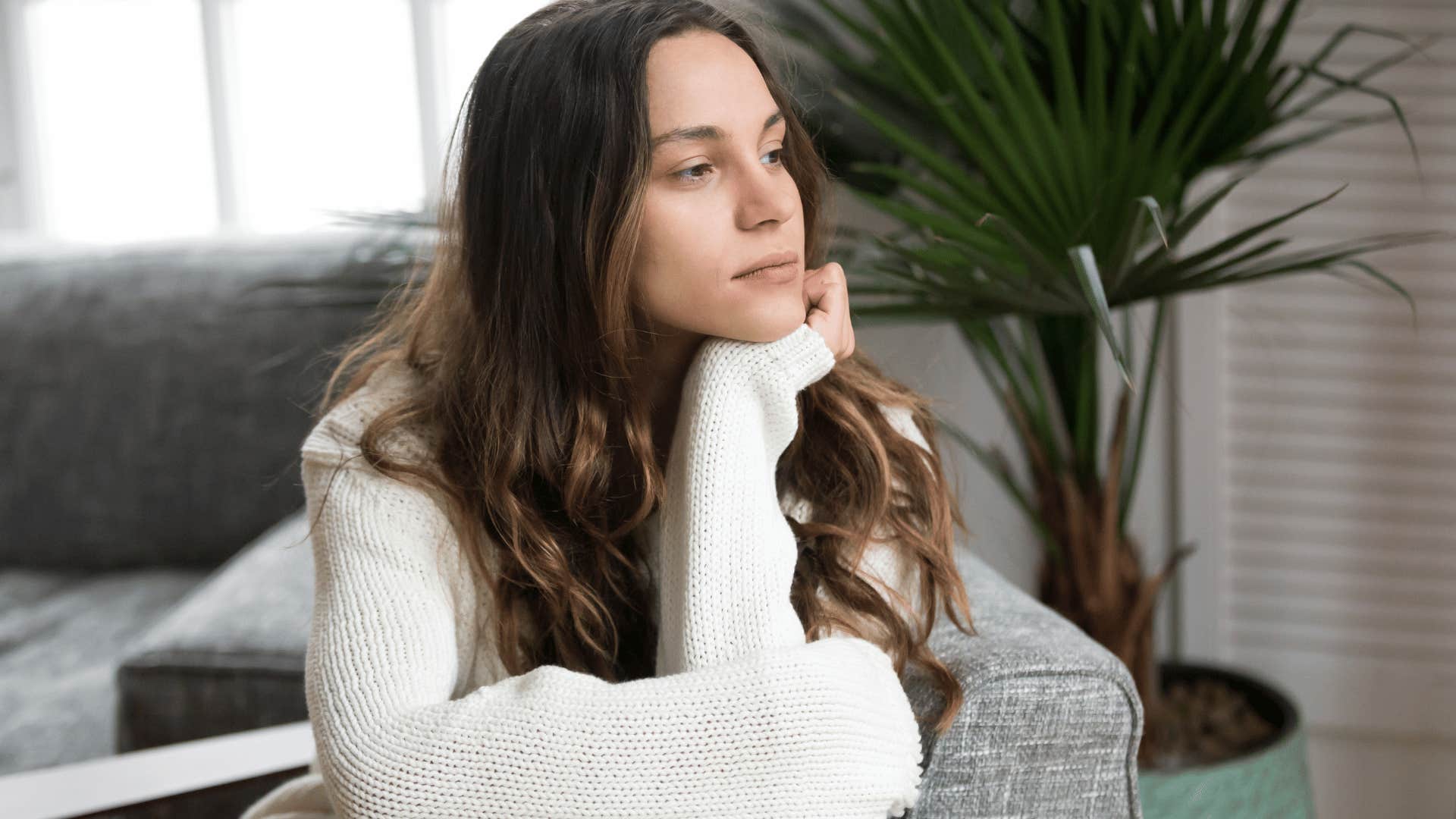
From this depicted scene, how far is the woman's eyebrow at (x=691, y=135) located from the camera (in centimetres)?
88

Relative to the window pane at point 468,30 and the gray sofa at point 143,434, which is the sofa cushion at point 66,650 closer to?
the gray sofa at point 143,434

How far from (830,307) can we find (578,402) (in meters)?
0.22

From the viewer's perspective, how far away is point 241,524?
204 centimetres

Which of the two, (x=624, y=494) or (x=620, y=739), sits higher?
(x=624, y=494)

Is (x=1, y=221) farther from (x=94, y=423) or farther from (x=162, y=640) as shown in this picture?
(x=162, y=640)

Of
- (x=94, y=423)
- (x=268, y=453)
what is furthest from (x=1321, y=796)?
(x=94, y=423)

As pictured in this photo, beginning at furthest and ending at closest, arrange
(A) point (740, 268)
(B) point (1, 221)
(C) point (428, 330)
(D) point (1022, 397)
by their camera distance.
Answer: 1. (B) point (1, 221)
2. (D) point (1022, 397)
3. (C) point (428, 330)
4. (A) point (740, 268)

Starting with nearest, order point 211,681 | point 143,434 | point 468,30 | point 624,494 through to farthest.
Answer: point 624,494, point 211,681, point 143,434, point 468,30

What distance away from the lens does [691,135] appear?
888mm

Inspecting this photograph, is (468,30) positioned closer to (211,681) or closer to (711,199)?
(211,681)

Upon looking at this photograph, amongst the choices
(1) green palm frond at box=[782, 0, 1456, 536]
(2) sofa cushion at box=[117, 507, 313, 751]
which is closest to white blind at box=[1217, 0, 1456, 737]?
(1) green palm frond at box=[782, 0, 1456, 536]

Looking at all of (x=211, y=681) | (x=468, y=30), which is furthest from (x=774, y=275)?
(x=468, y=30)

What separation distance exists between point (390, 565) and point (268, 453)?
1200 mm

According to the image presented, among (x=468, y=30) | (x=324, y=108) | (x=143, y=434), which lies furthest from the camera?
(x=324, y=108)
